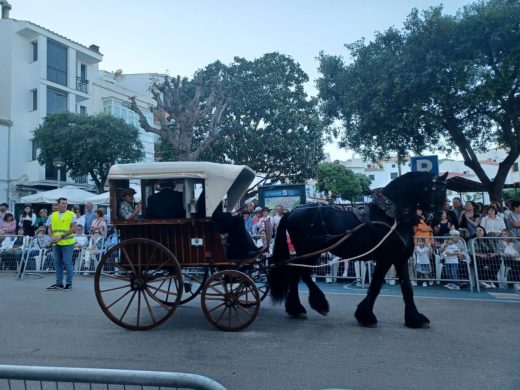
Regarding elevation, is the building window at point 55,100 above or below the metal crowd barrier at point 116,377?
above

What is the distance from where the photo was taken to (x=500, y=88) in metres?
12.6

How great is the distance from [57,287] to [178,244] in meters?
4.49

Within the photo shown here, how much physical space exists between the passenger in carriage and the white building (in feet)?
74.3

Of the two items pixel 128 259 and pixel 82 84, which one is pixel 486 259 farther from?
pixel 82 84

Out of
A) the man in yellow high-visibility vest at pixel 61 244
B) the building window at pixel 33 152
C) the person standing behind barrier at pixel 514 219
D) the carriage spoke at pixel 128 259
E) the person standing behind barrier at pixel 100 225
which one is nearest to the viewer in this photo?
the carriage spoke at pixel 128 259

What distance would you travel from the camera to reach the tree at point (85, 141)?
22.7m

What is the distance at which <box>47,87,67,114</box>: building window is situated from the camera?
28219mm

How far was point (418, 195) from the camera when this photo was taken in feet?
18.7

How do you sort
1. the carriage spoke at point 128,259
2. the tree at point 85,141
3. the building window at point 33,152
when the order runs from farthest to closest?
the building window at point 33,152 < the tree at point 85,141 < the carriage spoke at point 128,259

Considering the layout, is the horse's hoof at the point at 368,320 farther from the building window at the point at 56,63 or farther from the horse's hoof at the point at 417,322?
the building window at the point at 56,63

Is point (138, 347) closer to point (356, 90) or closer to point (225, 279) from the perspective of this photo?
point (225, 279)

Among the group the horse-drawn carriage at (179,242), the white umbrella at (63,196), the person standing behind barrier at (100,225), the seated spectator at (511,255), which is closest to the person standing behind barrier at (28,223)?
the person standing behind barrier at (100,225)

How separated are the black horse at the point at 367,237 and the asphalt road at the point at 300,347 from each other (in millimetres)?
347

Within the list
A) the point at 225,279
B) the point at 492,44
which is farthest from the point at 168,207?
the point at 492,44
